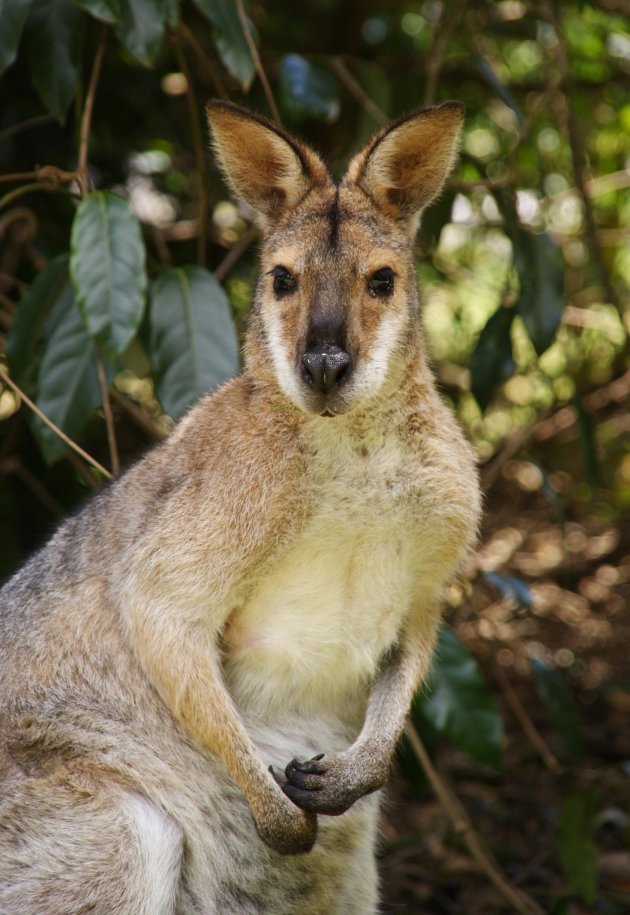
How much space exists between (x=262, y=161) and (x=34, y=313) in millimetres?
1125

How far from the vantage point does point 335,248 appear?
2455 millimetres

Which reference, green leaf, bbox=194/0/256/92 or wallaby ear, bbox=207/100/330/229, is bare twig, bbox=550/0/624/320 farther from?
wallaby ear, bbox=207/100/330/229

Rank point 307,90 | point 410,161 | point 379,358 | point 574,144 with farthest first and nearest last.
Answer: point 574,144 → point 307,90 → point 410,161 → point 379,358

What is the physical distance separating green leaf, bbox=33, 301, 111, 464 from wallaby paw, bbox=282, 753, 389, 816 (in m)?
1.29

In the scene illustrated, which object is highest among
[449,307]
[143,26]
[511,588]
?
[143,26]

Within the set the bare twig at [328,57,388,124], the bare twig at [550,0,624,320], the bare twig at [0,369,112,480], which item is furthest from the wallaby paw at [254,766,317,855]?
the bare twig at [550,0,624,320]

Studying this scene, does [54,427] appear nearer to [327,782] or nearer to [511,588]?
[327,782]

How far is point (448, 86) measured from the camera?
220 inches

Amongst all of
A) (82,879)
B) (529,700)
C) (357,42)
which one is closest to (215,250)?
(357,42)

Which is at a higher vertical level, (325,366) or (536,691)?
(325,366)

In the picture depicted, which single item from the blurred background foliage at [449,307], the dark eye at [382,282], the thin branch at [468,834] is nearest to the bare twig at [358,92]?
the blurred background foliage at [449,307]

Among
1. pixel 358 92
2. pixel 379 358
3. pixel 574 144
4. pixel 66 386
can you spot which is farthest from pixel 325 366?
pixel 574 144

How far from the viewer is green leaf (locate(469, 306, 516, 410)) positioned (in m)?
3.91

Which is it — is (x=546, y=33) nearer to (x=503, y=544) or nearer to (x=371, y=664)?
(x=503, y=544)
